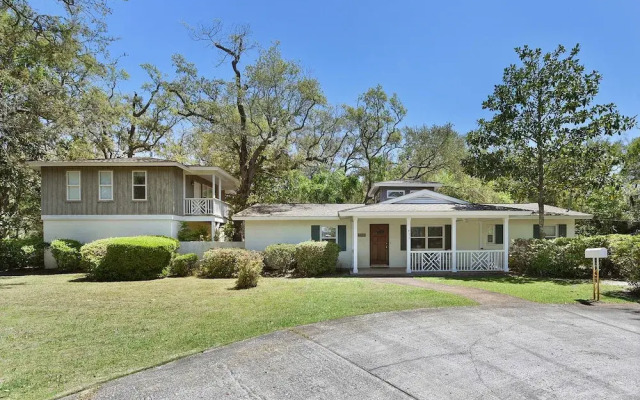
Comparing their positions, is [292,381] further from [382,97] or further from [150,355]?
[382,97]

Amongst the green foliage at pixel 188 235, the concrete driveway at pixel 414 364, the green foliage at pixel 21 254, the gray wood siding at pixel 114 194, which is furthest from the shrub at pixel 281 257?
the green foliage at pixel 21 254

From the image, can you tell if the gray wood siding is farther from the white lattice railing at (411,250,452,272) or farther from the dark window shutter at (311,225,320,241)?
the white lattice railing at (411,250,452,272)

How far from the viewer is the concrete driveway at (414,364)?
14.2ft

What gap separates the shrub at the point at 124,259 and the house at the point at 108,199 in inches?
131

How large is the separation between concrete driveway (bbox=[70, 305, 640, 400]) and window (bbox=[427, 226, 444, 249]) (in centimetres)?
1057

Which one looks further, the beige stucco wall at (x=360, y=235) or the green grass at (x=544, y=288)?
the beige stucco wall at (x=360, y=235)

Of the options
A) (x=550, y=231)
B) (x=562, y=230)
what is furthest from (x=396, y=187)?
(x=562, y=230)

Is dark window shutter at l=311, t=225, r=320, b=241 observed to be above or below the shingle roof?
below

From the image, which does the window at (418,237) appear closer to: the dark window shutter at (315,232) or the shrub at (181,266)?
the dark window shutter at (315,232)

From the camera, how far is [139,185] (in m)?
19.0

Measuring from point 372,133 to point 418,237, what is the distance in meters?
15.4

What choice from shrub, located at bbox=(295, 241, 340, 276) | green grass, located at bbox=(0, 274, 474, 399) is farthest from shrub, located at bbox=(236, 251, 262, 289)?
shrub, located at bbox=(295, 241, 340, 276)

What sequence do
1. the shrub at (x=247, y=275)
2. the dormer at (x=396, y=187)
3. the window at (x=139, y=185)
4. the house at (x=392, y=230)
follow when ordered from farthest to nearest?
the dormer at (x=396, y=187) < the window at (x=139, y=185) < the house at (x=392, y=230) < the shrub at (x=247, y=275)

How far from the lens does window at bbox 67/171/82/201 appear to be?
1883cm
